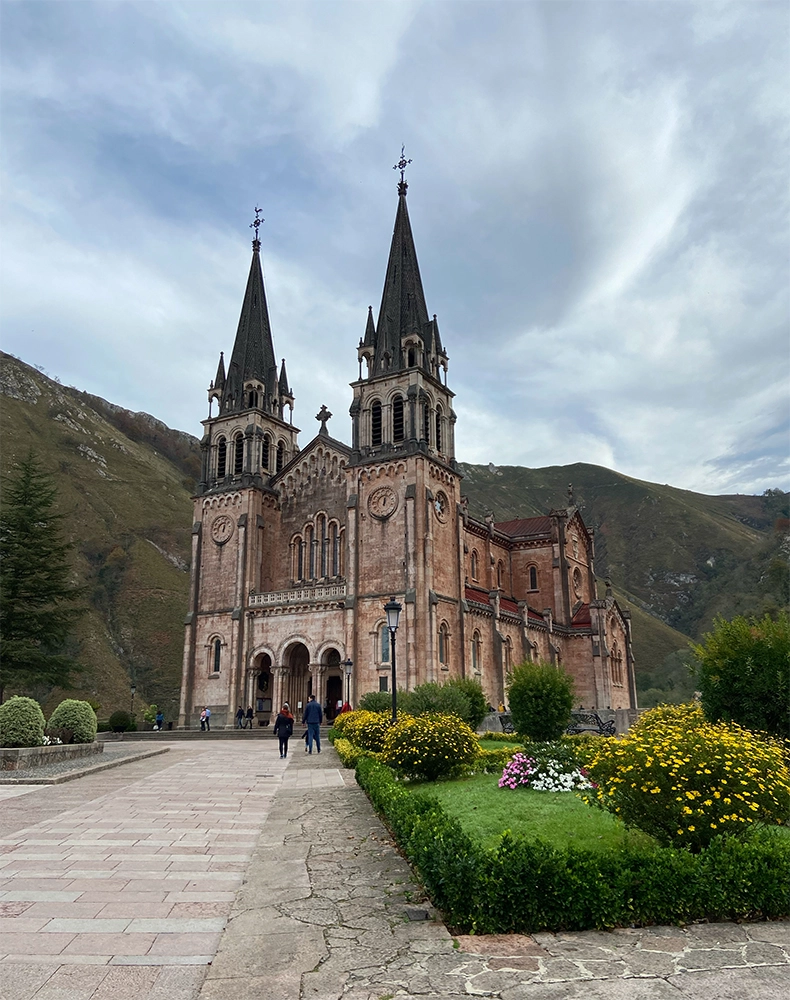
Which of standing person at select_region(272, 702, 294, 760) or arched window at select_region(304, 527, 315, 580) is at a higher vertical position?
arched window at select_region(304, 527, 315, 580)

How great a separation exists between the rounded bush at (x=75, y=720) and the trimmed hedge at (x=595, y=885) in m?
19.5

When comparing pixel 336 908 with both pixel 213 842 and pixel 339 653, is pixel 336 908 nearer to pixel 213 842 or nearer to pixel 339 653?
pixel 213 842

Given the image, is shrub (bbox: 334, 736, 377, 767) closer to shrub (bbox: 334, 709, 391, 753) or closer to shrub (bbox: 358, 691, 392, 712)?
shrub (bbox: 334, 709, 391, 753)

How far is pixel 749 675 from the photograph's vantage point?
15.0m

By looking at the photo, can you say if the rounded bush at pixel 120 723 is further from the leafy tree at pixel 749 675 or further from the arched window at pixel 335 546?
the leafy tree at pixel 749 675

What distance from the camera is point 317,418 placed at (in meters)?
47.3

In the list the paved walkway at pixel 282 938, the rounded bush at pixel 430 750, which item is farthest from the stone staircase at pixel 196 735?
the paved walkway at pixel 282 938

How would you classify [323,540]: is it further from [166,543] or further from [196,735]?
[166,543]

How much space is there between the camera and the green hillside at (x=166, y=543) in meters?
83.2

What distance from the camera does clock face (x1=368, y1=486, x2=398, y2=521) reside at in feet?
135

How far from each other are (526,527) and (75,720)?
39.8 metres

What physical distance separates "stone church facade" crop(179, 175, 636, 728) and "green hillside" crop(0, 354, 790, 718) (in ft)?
63.7

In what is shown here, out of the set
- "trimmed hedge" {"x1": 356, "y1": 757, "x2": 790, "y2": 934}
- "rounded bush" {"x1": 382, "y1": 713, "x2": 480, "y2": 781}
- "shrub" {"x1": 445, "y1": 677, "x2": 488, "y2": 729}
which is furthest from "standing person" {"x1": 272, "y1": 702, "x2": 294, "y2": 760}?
"trimmed hedge" {"x1": 356, "y1": 757, "x2": 790, "y2": 934}

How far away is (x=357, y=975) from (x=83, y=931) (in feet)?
8.60
